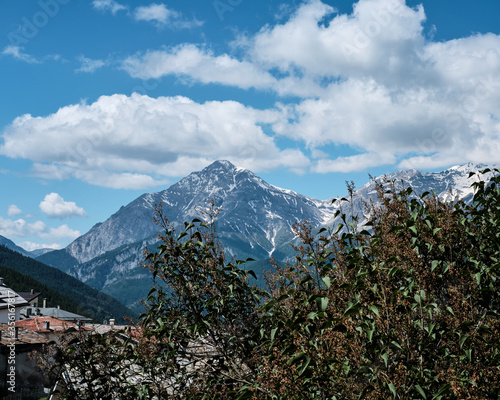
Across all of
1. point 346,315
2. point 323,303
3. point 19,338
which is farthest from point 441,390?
point 19,338

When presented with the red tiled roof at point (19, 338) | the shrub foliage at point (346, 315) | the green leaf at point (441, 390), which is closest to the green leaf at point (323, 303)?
the shrub foliage at point (346, 315)

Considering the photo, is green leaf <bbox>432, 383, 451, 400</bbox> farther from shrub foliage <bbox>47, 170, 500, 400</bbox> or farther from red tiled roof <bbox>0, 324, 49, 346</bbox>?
red tiled roof <bbox>0, 324, 49, 346</bbox>

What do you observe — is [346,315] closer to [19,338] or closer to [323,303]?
[323,303]

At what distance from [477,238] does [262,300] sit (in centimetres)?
350

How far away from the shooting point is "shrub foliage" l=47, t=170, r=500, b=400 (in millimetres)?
4754

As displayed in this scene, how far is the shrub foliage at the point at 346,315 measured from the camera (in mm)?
4754

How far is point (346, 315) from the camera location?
4668 millimetres

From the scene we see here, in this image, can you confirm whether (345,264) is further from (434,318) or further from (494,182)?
(494,182)

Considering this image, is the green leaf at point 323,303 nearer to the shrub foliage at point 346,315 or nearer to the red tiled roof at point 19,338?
the shrub foliage at point 346,315

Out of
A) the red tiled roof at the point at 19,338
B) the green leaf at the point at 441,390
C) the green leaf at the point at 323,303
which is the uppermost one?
the green leaf at the point at 323,303

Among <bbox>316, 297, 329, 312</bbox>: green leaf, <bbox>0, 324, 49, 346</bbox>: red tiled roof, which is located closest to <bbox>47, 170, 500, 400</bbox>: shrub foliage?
<bbox>316, 297, 329, 312</bbox>: green leaf

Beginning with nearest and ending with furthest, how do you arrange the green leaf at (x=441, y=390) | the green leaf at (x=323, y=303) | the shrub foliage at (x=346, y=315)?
the green leaf at (x=441, y=390)
the green leaf at (x=323, y=303)
the shrub foliage at (x=346, y=315)

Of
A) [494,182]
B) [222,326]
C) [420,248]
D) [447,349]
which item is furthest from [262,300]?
[494,182]

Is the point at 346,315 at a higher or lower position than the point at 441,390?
higher
